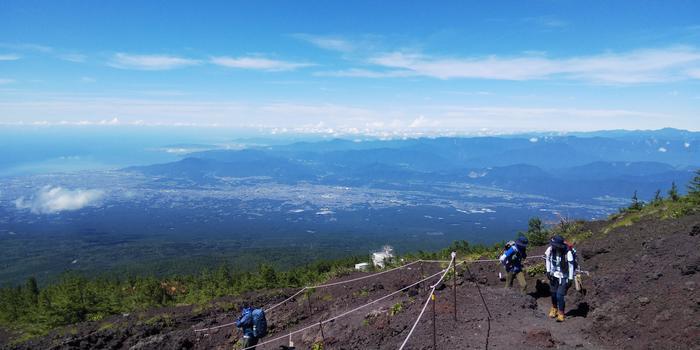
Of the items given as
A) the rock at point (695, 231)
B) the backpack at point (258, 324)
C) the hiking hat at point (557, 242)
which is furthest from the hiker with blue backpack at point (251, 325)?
the rock at point (695, 231)

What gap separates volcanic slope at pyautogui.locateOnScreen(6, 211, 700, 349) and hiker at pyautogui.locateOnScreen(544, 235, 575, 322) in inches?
28.1

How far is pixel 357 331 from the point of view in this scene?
11.9 m

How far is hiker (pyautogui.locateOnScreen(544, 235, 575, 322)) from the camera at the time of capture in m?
9.93

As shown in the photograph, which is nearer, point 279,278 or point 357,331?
point 357,331

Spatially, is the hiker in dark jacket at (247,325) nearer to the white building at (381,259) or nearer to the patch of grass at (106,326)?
the patch of grass at (106,326)

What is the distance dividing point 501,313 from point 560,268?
1925 mm

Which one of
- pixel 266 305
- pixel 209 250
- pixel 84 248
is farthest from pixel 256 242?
pixel 266 305

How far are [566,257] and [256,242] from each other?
13920cm

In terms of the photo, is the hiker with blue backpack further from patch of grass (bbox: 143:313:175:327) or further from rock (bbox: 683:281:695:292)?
rock (bbox: 683:281:695:292)

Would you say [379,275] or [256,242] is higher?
[379,275]

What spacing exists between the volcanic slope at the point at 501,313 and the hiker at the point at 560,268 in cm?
71

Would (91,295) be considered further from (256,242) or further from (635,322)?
(256,242)

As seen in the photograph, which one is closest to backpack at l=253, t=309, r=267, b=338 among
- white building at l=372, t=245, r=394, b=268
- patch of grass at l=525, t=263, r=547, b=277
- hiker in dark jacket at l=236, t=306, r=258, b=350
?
hiker in dark jacket at l=236, t=306, r=258, b=350

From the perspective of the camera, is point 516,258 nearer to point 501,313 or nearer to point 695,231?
point 501,313
